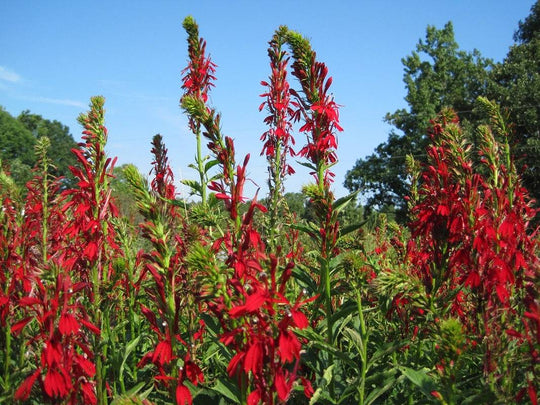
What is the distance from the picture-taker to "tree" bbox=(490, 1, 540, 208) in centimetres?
2764

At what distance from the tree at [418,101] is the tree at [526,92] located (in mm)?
7280

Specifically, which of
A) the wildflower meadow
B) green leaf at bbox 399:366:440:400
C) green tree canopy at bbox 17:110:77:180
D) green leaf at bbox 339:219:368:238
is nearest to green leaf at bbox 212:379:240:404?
the wildflower meadow

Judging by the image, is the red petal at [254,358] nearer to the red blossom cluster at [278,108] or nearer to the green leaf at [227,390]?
the green leaf at [227,390]

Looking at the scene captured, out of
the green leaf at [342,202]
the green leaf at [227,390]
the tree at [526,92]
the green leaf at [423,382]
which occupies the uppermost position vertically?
the tree at [526,92]

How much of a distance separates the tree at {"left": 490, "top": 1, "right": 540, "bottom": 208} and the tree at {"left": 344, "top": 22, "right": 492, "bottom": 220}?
23.9 feet

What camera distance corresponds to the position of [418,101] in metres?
39.2

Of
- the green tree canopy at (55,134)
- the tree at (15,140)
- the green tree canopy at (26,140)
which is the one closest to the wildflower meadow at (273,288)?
the green tree canopy at (26,140)

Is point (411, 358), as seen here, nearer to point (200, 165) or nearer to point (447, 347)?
point (447, 347)

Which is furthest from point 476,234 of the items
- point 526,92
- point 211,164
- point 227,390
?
point 526,92

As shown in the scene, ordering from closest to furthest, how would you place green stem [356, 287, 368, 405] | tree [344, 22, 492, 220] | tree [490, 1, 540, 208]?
green stem [356, 287, 368, 405] → tree [490, 1, 540, 208] → tree [344, 22, 492, 220]

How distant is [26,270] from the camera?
2.51 metres

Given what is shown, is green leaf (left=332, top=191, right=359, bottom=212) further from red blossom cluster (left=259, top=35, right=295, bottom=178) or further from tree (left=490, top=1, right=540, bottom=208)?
tree (left=490, top=1, right=540, bottom=208)

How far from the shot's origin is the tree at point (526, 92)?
27.6m

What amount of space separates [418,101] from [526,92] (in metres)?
11.4
